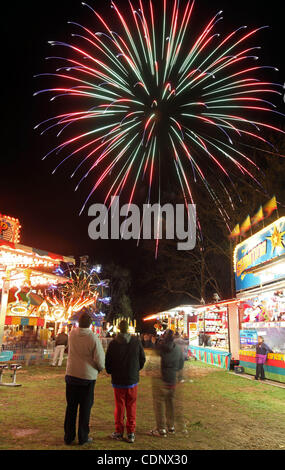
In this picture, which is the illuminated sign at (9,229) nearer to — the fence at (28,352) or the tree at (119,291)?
A: the fence at (28,352)

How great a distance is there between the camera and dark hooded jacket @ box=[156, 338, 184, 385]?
568 centimetres

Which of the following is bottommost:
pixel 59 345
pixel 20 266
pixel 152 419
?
pixel 152 419

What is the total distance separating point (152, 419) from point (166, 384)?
142cm

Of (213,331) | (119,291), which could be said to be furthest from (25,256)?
(119,291)

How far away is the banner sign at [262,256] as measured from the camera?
1235cm

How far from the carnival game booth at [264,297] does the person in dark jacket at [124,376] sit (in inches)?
276

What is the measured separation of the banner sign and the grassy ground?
13.3ft

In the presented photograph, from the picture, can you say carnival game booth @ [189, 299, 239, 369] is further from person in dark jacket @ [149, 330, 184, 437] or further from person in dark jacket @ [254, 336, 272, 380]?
person in dark jacket @ [149, 330, 184, 437]

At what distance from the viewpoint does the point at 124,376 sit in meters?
5.12

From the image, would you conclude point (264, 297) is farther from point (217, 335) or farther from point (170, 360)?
point (170, 360)

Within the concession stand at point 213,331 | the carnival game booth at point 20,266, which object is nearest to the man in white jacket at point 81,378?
the carnival game booth at point 20,266

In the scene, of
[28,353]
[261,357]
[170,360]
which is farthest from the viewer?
[28,353]

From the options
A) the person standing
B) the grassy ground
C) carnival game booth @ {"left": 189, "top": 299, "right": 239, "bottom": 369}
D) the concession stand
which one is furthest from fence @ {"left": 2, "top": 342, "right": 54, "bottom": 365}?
carnival game booth @ {"left": 189, "top": 299, "right": 239, "bottom": 369}

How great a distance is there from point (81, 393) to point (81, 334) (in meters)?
0.81
